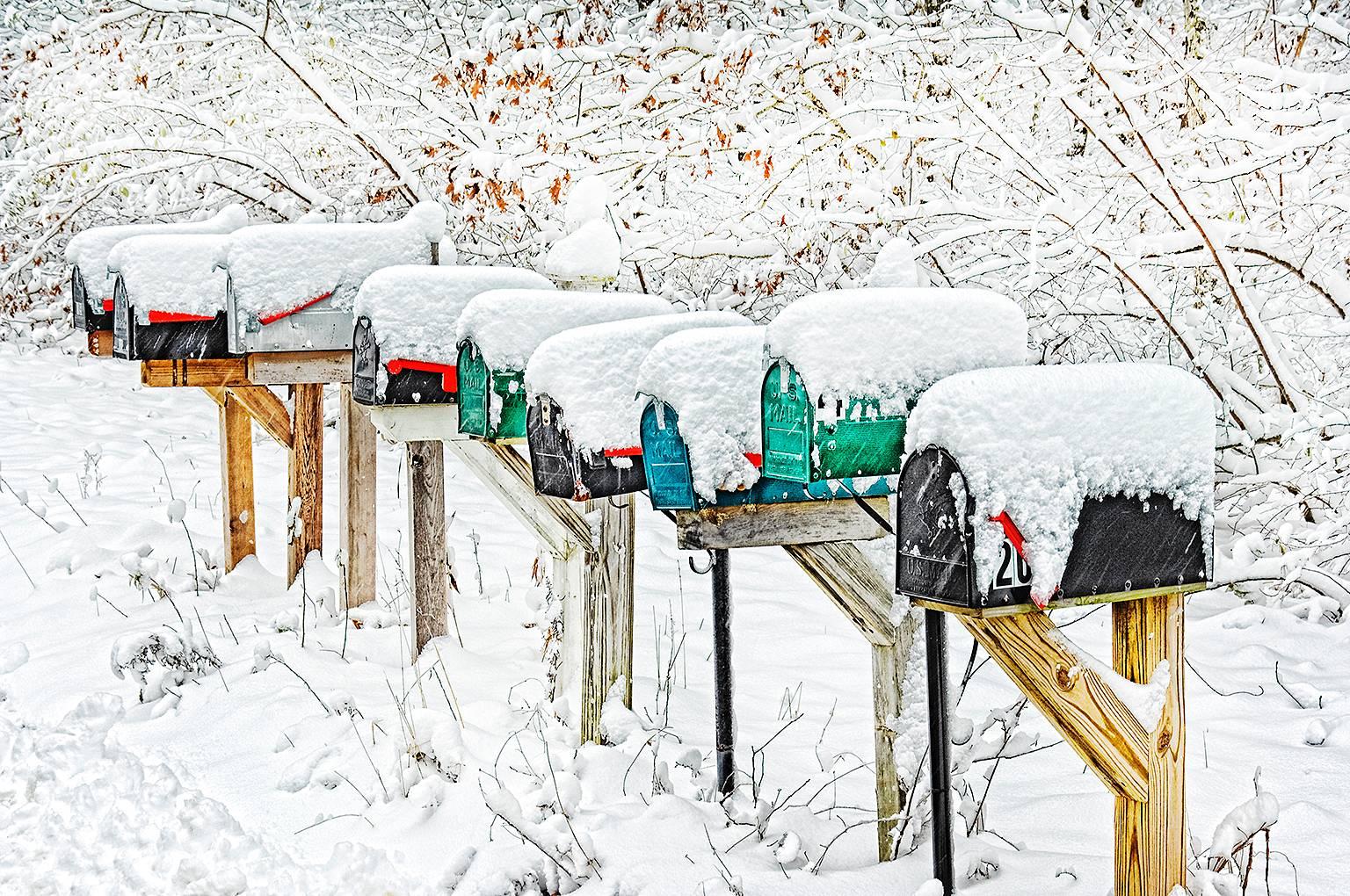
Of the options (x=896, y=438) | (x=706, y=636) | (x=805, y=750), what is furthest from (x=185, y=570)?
(x=896, y=438)

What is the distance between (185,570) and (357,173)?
9.69 ft

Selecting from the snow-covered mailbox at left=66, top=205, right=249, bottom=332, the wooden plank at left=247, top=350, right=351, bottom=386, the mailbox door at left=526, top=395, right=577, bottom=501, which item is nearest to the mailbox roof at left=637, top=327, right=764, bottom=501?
the mailbox door at left=526, top=395, right=577, bottom=501

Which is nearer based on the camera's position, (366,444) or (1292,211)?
(1292,211)

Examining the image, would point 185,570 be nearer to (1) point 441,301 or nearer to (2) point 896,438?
(1) point 441,301

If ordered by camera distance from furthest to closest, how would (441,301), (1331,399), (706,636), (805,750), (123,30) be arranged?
(123,30) < (706,636) < (1331,399) < (805,750) < (441,301)

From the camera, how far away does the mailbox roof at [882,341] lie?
6.04ft

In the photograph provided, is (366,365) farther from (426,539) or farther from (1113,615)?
(1113,615)

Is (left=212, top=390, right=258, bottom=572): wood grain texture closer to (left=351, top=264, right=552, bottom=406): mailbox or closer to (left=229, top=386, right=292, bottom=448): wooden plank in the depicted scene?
(left=229, top=386, right=292, bottom=448): wooden plank

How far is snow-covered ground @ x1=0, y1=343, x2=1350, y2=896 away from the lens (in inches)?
110

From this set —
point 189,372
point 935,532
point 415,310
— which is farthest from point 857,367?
point 189,372

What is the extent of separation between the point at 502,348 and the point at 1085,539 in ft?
4.76

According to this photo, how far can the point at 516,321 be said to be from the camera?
109 inches

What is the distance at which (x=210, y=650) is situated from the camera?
14.2 feet

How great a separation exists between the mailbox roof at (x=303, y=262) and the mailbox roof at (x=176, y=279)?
38cm
